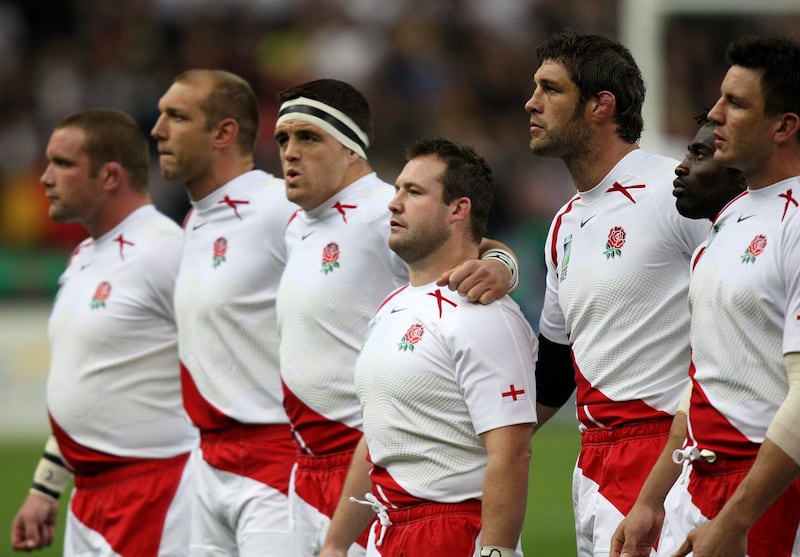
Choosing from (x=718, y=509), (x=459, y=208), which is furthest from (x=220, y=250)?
(x=718, y=509)

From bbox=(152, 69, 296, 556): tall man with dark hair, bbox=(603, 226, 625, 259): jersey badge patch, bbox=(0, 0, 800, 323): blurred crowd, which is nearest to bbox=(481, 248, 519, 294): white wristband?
bbox=(603, 226, 625, 259): jersey badge patch

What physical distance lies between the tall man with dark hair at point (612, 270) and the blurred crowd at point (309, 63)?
11143 millimetres

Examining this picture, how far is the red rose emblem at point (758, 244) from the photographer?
435 centimetres

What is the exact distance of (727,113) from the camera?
176 inches

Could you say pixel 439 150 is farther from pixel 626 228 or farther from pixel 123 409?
Result: pixel 123 409

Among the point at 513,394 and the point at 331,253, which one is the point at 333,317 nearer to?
the point at 331,253

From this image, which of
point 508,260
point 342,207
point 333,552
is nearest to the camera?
point 508,260

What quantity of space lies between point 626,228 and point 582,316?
1.15 feet

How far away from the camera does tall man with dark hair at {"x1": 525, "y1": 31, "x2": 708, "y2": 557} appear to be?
5109 mm

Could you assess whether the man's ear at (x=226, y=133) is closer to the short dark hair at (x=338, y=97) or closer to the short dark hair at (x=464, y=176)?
the short dark hair at (x=338, y=97)

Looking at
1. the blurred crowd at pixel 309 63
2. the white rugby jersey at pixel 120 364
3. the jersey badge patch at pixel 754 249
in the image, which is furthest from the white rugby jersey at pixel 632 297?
the blurred crowd at pixel 309 63

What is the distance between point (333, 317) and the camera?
A: 6.09 meters

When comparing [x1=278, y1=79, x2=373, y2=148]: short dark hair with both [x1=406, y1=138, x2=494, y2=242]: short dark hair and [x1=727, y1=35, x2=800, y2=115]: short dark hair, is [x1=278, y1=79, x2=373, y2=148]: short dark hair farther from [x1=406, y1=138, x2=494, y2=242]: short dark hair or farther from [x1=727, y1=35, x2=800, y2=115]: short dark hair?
[x1=727, y1=35, x2=800, y2=115]: short dark hair

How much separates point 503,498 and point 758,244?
3.84ft
